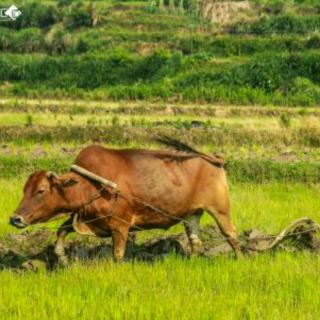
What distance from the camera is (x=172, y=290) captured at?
577 cm

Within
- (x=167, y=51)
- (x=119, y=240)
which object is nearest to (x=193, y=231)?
(x=119, y=240)

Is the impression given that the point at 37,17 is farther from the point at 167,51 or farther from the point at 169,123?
the point at 169,123

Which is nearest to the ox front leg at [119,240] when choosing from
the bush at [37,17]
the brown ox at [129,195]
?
the brown ox at [129,195]

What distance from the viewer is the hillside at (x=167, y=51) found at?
936 inches

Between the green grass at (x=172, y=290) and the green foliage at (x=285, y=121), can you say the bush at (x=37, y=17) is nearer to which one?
the green foliage at (x=285, y=121)

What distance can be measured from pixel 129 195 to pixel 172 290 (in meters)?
1.28

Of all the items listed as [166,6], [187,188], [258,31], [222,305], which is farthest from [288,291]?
[166,6]

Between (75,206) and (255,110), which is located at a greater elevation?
(75,206)

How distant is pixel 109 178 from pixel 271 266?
5.31ft

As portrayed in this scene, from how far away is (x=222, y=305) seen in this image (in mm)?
5316

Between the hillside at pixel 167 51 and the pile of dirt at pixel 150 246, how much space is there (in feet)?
46.9

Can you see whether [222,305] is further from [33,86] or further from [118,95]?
[33,86]

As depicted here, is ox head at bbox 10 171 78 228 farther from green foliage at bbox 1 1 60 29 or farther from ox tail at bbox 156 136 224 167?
green foliage at bbox 1 1 60 29

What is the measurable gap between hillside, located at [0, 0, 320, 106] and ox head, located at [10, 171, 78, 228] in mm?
15949
